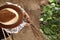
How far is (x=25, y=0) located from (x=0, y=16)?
5.06 feet

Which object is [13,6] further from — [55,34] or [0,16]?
[55,34]

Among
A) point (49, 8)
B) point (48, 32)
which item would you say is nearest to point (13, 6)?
point (48, 32)

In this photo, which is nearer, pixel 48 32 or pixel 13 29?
pixel 13 29

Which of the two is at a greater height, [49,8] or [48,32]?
[49,8]

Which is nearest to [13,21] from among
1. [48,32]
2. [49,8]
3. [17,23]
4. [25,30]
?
[17,23]

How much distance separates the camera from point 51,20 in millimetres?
2539

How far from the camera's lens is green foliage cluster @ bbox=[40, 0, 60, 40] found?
7.90 feet

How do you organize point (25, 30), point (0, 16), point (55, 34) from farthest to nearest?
point (55, 34), point (25, 30), point (0, 16)

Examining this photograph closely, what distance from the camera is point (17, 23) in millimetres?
1089

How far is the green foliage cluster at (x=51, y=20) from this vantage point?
94.8 inches

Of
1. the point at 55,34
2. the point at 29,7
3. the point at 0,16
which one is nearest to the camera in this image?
the point at 0,16

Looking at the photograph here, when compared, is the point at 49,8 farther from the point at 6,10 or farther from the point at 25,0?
the point at 6,10

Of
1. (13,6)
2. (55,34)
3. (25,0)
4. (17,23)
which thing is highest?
(25,0)

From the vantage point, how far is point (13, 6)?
3.67 ft
